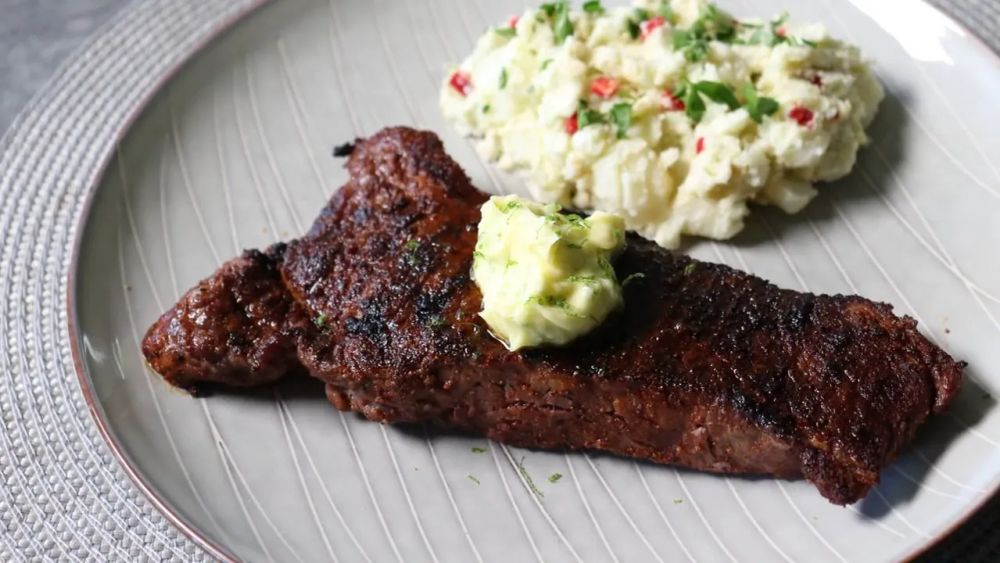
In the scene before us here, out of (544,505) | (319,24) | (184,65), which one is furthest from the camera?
(319,24)

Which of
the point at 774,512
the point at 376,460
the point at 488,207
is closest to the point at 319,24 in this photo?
the point at 488,207

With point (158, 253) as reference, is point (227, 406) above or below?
below

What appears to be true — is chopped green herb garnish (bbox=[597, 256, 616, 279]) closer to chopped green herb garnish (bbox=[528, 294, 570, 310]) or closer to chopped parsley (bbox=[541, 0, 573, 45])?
chopped green herb garnish (bbox=[528, 294, 570, 310])

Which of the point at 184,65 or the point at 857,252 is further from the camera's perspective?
the point at 184,65

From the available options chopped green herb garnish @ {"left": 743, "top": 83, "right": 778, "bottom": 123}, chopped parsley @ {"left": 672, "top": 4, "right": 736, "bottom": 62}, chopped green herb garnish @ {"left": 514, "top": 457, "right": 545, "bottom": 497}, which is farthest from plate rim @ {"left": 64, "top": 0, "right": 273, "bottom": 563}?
chopped green herb garnish @ {"left": 743, "top": 83, "right": 778, "bottom": 123}

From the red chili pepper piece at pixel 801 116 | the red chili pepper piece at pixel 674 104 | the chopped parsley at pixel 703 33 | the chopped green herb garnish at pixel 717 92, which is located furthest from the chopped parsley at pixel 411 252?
the red chili pepper piece at pixel 801 116

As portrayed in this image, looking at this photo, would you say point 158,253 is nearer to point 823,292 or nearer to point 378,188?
point 378,188

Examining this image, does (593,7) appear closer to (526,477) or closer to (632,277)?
(632,277)

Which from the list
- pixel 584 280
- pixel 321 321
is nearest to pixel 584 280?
pixel 584 280
